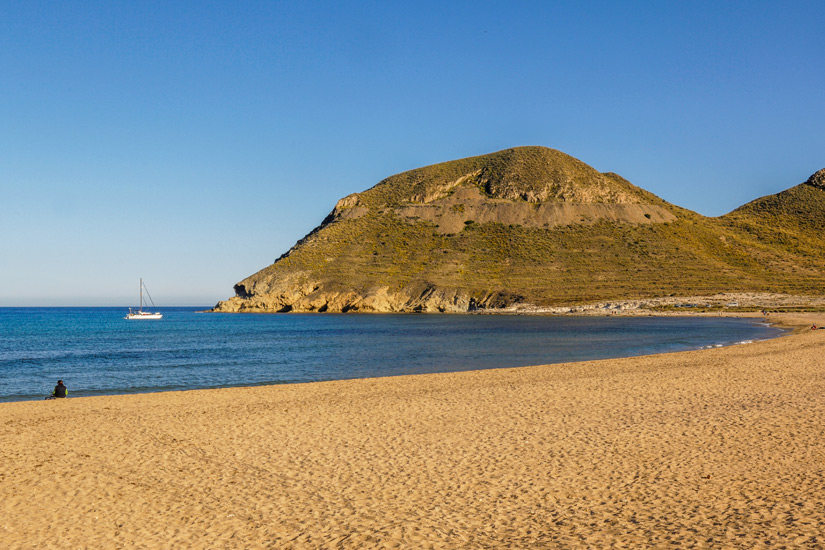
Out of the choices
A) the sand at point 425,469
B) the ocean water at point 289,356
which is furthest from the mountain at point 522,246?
the sand at point 425,469

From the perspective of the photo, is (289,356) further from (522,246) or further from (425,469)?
(522,246)

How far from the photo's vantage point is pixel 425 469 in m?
10.7

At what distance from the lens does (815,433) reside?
12.5 m

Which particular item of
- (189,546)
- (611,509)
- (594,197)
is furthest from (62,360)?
(594,197)

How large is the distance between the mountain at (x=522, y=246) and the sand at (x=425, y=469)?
7787cm

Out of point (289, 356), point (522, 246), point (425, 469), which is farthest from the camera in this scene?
point (522, 246)

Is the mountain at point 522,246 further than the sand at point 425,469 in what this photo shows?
Yes

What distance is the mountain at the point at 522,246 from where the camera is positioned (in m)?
99.2

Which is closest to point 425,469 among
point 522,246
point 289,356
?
point 289,356

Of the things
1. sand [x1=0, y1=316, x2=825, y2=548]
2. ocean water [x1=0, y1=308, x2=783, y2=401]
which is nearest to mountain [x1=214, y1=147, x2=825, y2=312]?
ocean water [x1=0, y1=308, x2=783, y2=401]

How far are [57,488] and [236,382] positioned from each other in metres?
14.8

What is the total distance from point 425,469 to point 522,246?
104 m

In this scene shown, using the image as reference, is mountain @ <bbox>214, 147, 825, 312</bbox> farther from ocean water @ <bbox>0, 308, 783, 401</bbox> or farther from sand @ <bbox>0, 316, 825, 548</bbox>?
sand @ <bbox>0, 316, 825, 548</bbox>

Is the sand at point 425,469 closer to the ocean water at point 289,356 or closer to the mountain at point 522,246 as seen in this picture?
the ocean water at point 289,356
